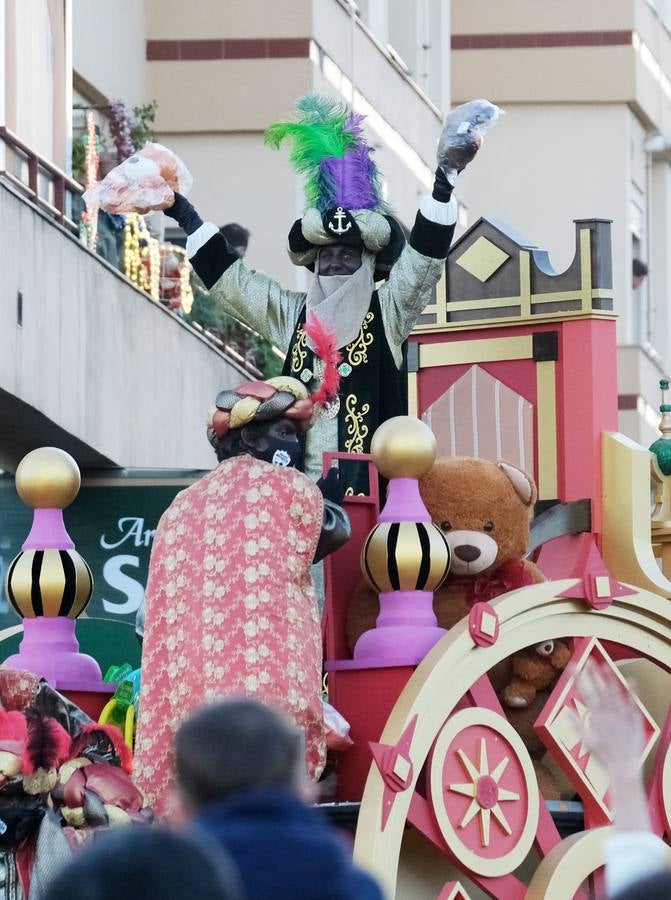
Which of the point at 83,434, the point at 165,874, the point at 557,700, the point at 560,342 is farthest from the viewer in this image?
the point at 83,434

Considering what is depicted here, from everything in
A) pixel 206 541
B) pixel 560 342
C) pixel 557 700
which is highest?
pixel 560 342

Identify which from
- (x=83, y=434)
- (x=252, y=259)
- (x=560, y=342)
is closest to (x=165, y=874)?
(x=560, y=342)

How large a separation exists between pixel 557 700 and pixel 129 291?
7.37 meters

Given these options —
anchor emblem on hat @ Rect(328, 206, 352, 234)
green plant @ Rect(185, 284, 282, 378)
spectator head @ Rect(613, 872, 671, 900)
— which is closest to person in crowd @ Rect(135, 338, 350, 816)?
anchor emblem on hat @ Rect(328, 206, 352, 234)

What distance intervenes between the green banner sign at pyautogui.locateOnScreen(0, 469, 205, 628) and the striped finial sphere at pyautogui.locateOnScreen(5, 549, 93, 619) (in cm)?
413

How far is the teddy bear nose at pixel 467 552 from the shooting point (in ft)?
21.5

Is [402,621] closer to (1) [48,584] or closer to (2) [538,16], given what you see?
(1) [48,584]

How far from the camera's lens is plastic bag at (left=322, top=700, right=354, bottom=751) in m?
6.07

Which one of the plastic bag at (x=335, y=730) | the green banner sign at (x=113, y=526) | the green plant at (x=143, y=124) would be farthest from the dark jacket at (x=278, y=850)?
the green plant at (x=143, y=124)

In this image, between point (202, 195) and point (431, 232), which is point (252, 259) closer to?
point (202, 195)

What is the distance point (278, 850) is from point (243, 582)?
8.97 feet

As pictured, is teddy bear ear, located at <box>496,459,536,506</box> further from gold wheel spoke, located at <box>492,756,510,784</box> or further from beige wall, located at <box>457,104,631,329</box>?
beige wall, located at <box>457,104,631,329</box>

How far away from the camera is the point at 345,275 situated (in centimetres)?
702

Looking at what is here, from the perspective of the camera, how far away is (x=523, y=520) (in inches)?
265
